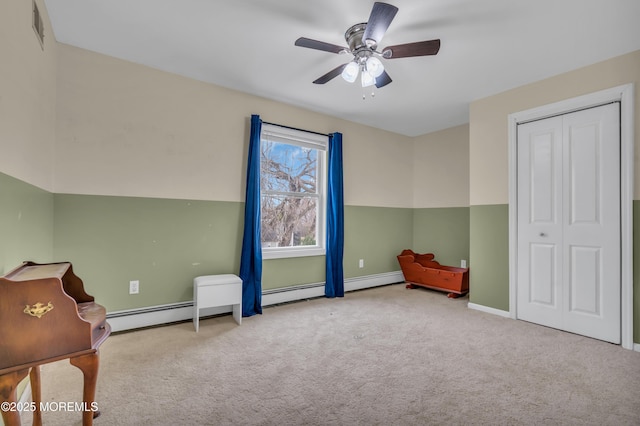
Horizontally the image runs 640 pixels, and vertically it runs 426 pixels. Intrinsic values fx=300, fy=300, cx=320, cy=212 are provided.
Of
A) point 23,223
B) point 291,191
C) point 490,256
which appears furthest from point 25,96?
point 490,256

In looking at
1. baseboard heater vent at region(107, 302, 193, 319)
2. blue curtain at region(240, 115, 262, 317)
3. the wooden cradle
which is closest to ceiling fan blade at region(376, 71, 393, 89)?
blue curtain at region(240, 115, 262, 317)

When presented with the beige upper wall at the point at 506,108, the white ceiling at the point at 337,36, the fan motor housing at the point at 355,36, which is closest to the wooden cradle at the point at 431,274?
the beige upper wall at the point at 506,108

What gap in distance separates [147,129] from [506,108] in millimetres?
3834

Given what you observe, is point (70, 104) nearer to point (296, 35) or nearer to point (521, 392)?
point (296, 35)

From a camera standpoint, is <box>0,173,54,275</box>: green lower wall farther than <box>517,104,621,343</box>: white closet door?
No

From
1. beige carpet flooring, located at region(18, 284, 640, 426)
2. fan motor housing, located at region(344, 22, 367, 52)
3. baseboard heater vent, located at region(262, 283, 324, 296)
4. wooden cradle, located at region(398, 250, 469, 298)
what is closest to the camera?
beige carpet flooring, located at region(18, 284, 640, 426)

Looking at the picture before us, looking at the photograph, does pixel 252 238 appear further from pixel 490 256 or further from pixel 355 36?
pixel 490 256

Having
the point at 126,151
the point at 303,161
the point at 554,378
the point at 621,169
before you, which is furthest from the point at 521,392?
the point at 126,151

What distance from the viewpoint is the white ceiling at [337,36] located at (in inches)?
82.0

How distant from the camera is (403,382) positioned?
197cm

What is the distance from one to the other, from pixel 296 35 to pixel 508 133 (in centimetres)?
254

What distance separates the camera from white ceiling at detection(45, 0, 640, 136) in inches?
82.0

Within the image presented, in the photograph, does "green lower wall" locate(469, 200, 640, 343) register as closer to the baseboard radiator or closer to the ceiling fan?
the baseboard radiator

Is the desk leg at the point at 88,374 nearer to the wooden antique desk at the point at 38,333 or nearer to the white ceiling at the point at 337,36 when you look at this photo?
the wooden antique desk at the point at 38,333
